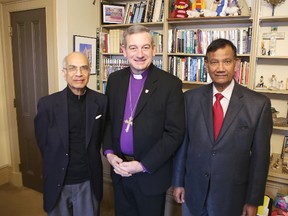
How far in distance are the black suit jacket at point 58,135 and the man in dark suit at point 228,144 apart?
0.59 m

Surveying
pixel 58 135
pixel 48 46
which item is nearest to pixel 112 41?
pixel 48 46

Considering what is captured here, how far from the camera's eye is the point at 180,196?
1629 millimetres

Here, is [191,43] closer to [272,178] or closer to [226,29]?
[226,29]

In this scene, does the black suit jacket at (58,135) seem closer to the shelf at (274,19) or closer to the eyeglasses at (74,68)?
the eyeglasses at (74,68)

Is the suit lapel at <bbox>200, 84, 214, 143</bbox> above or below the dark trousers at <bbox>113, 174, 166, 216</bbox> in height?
above

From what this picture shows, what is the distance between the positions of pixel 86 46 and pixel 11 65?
3.01 feet

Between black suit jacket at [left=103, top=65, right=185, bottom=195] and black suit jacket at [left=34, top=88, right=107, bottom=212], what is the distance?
0.17 meters

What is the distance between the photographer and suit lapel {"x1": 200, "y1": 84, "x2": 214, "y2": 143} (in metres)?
1.41

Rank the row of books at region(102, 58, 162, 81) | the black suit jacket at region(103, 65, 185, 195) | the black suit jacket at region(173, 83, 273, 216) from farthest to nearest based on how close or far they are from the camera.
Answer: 1. the row of books at region(102, 58, 162, 81)
2. the black suit jacket at region(103, 65, 185, 195)
3. the black suit jacket at region(173, 83, 273, 216)

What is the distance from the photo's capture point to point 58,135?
1551 millimetres

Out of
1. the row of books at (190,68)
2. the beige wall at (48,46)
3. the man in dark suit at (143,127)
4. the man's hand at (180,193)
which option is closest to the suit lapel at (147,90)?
the man in dark suit at (143,127)

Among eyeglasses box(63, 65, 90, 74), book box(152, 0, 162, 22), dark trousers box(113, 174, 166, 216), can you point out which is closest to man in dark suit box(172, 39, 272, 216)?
dark trousers box(113, 174, 166, 216)

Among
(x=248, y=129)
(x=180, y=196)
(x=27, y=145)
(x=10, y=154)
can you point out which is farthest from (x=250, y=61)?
(x=10, y=154)

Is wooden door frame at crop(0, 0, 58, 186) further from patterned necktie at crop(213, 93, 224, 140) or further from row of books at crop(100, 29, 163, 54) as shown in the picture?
patterned necktie at crop(213, 93, 224, 140)
